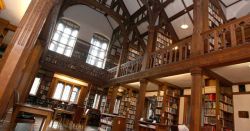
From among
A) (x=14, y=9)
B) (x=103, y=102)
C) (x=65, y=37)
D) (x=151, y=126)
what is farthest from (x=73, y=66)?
(x=14, y=9)

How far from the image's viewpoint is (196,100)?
4.54 meters

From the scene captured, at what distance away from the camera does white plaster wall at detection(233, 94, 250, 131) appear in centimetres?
546

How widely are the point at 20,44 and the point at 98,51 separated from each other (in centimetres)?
1061

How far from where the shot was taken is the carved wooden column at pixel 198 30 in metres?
5.18

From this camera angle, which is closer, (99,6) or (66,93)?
(99,6)

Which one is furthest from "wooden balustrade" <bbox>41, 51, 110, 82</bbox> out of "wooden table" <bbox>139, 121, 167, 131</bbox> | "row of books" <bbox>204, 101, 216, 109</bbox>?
"row of books" <bbox>204, 101, 216, 109</bbox>

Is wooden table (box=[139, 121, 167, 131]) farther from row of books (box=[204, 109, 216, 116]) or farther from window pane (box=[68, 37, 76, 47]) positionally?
window pane (box=[68, 37, 76, 47])

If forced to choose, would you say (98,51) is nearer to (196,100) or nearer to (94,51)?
(94,51)

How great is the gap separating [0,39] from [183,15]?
25.3ft

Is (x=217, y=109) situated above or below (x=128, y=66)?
below

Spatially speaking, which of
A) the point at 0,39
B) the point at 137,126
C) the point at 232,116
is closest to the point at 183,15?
the point at 232,116

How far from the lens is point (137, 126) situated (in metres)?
6.39

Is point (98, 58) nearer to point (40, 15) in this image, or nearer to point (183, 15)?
point (183, 15)

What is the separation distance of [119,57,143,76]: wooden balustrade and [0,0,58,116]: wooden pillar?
20.7 ft
